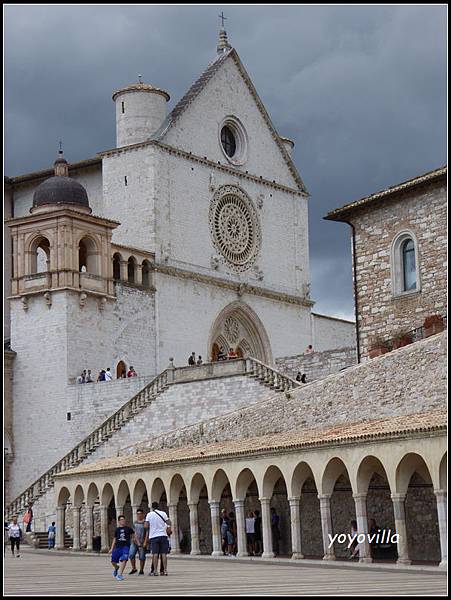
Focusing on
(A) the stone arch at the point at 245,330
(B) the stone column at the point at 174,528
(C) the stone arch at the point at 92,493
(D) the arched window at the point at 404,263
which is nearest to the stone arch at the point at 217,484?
(B) the stone column at the point at 174,528

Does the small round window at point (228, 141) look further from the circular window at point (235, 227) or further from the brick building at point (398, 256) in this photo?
the brick building at point (398, 256)

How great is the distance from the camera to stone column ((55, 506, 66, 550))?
4269cm

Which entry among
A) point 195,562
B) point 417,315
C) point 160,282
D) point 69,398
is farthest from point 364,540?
point 160,282

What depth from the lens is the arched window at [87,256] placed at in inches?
2072

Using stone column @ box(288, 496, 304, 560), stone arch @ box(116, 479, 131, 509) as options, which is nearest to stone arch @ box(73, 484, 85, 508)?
stone arch @ box(116, 479, 131, 509)

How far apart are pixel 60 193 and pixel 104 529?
58.6 ft

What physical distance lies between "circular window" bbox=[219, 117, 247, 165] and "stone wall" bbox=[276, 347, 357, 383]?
14.7m

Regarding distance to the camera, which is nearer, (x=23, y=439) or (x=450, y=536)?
(x=450, y=536)

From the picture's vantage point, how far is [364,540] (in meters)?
27.7

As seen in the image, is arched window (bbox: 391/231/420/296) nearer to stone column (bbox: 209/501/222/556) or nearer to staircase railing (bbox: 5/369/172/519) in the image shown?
stone column (bbox: 209/501/222/556)

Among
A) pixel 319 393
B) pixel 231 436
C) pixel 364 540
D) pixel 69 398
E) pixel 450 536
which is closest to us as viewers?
pixel 450 536

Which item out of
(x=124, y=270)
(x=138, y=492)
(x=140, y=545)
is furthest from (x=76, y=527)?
(x=140, y=545)

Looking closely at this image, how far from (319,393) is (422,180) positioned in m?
6.67

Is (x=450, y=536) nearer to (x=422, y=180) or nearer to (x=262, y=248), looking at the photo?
(x=422, y=180)
